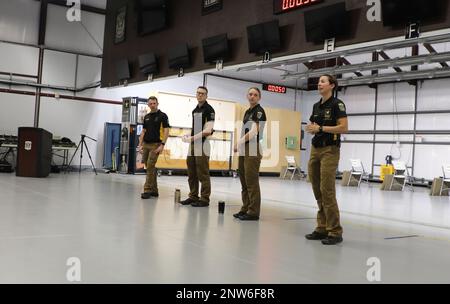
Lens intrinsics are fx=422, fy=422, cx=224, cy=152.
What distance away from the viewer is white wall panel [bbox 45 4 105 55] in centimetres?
1405

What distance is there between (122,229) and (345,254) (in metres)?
2.16

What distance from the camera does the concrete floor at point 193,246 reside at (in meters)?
2.84

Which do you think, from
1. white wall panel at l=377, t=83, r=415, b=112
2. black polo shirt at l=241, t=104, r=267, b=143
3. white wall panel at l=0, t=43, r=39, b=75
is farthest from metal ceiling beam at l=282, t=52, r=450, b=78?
white wall panel at l=0, t=43, r=39, b=75

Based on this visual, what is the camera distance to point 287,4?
19.9 feet

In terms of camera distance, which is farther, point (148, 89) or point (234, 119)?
point (234, 119)

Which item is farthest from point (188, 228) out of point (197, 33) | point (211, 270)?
point (197, 33)

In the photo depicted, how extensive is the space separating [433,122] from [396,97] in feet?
6.98

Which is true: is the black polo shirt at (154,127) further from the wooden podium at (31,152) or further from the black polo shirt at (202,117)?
the wooden podium at (31,152)

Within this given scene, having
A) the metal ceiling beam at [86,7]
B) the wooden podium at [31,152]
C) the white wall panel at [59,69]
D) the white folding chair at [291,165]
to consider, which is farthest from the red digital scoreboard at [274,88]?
the wooden podium at [31,152]

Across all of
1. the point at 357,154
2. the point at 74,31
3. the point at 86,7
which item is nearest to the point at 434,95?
the point at 357,154

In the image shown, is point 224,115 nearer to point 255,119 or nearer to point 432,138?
point 432,138

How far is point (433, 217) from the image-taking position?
7.08m

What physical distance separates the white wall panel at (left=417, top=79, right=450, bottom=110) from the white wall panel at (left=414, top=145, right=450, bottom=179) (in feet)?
5.46
